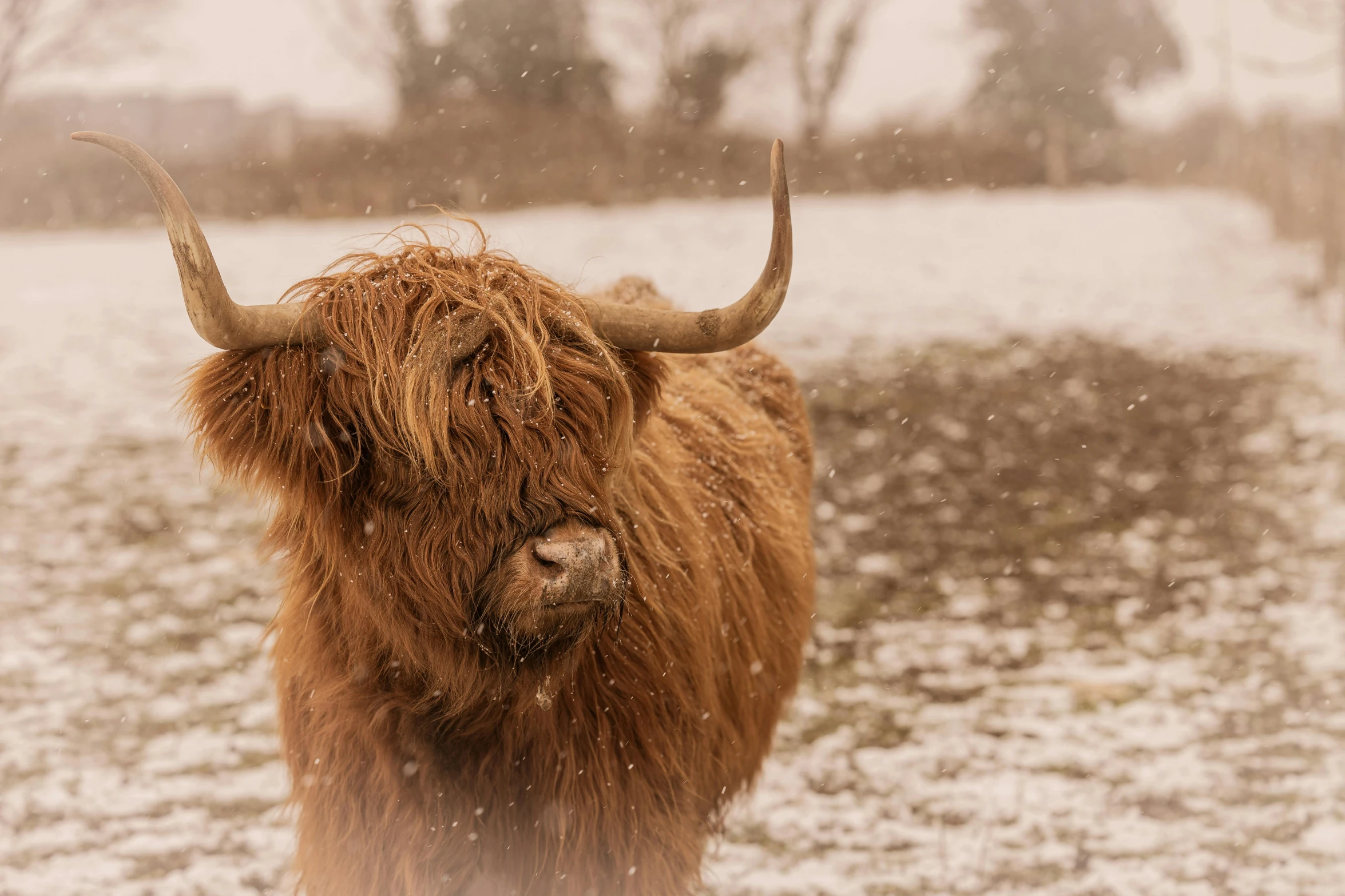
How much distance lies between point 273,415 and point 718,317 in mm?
980

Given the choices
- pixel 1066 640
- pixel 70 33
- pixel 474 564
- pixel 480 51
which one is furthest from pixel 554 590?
pixel 480 51

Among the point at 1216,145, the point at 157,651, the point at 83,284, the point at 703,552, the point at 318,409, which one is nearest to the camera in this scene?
the point at 318,409

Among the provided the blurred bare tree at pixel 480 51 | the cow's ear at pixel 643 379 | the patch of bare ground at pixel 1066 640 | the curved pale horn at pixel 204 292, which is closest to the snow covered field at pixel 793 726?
the patch of bare ground at pixel 1066 640

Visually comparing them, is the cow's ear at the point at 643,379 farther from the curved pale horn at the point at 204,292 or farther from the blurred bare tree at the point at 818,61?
the blurred bare tree at the point at 818,61

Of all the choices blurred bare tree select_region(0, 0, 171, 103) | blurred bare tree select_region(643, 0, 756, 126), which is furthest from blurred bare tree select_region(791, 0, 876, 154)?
blurred bare tree select_region(0, 0, 171, 103)

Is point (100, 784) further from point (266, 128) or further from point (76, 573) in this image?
point (266, 128)

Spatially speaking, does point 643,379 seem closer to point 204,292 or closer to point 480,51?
point 204,292

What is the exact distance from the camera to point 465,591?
2.35 meters

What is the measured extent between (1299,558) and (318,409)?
6.03 m

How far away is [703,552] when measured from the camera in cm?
308

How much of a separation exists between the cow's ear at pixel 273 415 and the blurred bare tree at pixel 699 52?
20885 millimetres

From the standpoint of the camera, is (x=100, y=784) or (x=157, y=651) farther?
(x=157, y=651)

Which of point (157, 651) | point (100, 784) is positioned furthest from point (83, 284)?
point (100, 784)

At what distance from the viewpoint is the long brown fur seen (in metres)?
2.32
